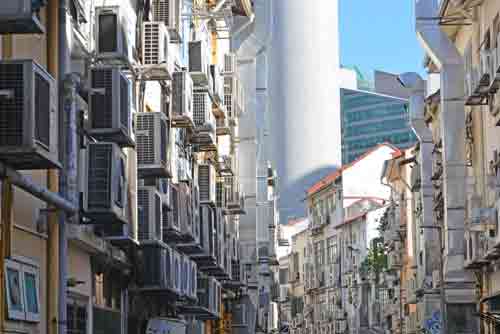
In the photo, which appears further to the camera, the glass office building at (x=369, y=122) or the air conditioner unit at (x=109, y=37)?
the glass office building at (x=369, y=122)

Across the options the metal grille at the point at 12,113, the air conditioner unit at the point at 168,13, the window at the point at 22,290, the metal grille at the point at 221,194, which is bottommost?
the window at the point at 22,290

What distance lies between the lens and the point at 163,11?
2291 centimetres

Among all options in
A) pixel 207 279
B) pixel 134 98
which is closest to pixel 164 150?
pixel 134 98

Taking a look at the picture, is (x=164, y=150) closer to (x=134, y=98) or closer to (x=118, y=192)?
(x=134, y=98)

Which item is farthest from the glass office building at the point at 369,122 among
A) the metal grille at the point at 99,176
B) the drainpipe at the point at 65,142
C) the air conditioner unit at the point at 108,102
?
the drainpipe at the point at 65,142

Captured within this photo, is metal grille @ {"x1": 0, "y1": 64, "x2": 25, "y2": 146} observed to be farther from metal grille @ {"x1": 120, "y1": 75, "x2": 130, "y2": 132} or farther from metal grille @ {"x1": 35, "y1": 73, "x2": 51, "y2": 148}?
metal grille @ {"x1": 120, "y1": 75, "x2": 130, "y2": 132}

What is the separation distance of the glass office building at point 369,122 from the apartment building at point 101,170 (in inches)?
5039

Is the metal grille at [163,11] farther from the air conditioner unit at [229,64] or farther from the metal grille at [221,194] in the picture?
the air conditioner unit at [229,64]

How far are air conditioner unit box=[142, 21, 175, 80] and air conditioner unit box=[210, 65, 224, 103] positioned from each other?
11.6 m

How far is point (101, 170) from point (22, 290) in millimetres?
2278

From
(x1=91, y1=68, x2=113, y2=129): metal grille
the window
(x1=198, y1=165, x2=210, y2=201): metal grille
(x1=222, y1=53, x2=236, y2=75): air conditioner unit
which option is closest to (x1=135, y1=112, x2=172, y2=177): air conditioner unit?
(x1=91, y1=68, x2=113, y2=129): metal grille

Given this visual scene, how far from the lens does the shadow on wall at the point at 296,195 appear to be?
505 ft

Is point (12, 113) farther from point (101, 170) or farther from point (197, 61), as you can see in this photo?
point (197, 61)

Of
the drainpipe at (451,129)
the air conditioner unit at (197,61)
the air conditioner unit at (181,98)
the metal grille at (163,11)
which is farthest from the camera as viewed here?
the drainpipe at (451,129)
